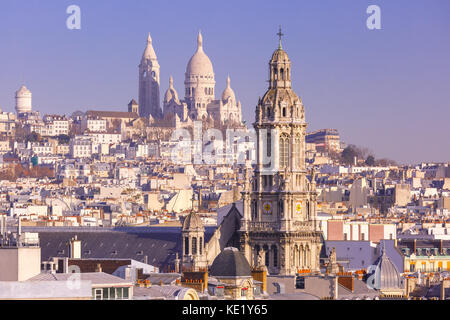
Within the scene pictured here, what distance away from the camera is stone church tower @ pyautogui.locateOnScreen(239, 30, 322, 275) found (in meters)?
47.2

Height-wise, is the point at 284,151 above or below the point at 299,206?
above

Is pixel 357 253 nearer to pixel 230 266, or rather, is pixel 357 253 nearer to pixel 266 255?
pixel 266 255

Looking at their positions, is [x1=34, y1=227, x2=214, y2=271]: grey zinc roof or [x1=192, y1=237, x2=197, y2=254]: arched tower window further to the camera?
[x1=34, y1=227, x2=214, y2=271]: grey zinc roof

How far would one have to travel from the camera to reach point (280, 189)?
47.9 metres

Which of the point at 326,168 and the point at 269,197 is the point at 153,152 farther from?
the point at 269,197

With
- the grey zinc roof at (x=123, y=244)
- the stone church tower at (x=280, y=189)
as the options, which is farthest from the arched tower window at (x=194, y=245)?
the stone church tower at (x=280, y=189)

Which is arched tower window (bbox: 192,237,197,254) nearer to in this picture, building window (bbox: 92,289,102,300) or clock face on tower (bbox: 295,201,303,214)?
clock face on tower (bbox: 295,201,303,214)

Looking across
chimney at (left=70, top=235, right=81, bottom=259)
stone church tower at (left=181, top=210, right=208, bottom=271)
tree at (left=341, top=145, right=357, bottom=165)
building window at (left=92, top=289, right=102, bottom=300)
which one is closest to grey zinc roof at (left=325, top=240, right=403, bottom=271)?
chimney at (left=70, top=235, right=81, bottom=259)

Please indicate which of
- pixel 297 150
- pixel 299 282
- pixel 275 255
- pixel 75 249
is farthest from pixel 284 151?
pixel 299 282

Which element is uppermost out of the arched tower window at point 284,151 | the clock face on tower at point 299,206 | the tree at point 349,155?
the tree at point 349,155

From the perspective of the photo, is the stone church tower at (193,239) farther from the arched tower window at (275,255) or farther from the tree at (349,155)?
the tree at (349,155)

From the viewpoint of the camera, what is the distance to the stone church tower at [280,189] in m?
47.2

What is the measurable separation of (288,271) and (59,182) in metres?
106

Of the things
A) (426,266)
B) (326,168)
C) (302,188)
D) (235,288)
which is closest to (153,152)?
(326,168)
